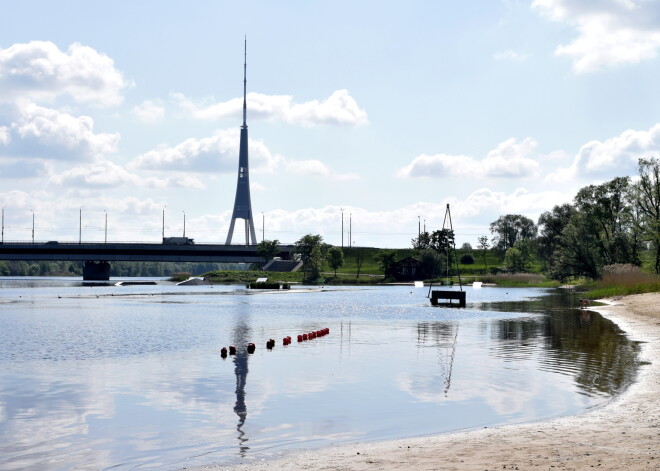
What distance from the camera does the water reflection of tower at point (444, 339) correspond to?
31281mm

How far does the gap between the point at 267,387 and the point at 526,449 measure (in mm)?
13006

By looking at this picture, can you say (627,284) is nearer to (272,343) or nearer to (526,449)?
(272,343)

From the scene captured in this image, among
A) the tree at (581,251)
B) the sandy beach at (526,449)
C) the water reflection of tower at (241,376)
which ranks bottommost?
the water reflection of tower at (241,376)

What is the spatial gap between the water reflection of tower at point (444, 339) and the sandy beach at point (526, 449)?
695cm

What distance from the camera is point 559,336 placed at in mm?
45500

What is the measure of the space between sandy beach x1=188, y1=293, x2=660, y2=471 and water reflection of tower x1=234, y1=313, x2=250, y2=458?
2198mm

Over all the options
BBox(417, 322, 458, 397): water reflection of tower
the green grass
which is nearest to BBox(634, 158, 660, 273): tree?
the green grass

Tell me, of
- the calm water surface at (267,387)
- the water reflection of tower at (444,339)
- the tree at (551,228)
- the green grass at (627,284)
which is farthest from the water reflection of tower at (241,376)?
the tree at (551,228)

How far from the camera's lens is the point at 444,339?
45.1 meters

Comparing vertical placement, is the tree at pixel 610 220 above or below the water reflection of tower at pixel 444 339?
above

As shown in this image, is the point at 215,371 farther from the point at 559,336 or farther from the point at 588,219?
the point at 588,219

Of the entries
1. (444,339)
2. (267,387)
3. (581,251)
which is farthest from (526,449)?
(581,251)

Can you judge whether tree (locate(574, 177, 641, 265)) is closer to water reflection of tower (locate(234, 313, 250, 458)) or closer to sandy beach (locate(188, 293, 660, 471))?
water reflection of tower (locate(234, 313, 250, 458))

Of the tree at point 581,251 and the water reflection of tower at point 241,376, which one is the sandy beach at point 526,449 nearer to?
the water reflection of tower at point 241,376
